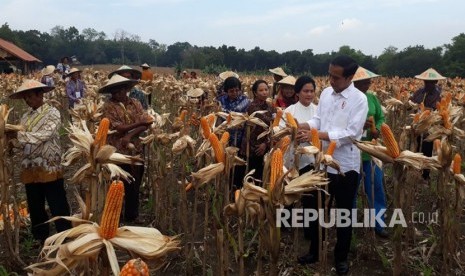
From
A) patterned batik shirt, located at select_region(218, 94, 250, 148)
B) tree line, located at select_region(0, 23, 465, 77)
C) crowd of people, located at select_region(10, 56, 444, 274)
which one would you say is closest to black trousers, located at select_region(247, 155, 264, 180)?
crowd of people, located at select_region(10, 56, 444, 274)

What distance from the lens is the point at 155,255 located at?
1841 mm

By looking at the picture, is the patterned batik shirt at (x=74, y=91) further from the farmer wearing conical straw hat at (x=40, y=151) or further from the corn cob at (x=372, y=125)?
the corn cob at (x=372, y=125)

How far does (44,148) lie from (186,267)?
1820 millimetres

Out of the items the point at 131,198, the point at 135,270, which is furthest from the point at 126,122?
the point at 135,270

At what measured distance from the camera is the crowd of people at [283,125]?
3.89 meters

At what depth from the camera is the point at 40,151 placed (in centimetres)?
438

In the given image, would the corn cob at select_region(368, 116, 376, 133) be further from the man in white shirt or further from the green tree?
the green tree

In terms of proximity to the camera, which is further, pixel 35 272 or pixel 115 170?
pixel 115 170

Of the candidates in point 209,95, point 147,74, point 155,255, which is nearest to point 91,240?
point 155,255

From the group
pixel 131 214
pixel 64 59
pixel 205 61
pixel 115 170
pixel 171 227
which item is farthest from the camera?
pixel 205 61

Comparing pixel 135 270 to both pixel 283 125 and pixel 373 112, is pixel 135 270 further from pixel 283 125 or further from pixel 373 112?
pixel 373 112

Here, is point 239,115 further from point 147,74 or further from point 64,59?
point 64,59

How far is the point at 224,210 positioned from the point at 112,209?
3.77 ft

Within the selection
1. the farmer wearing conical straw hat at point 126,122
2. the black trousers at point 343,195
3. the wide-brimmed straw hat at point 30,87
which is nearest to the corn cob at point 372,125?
the black trousers at point 343,195
